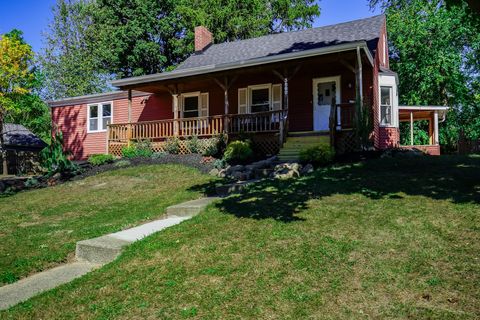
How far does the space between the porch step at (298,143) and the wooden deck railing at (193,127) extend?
1.04 metres

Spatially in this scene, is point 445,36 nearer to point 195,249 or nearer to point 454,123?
point 454,123

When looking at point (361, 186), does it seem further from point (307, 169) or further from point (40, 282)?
point (40, 282)

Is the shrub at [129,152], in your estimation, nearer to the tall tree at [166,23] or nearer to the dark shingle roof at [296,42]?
the dark shingle roof at [296,42]

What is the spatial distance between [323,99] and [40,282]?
13.4 meters

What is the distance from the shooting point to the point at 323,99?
15891mm

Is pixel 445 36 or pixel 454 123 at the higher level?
pixel 445 36

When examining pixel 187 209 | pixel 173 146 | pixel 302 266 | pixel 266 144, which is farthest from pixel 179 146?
pixel 302 266

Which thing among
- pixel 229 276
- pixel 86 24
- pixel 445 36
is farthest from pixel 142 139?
pixel 86 24

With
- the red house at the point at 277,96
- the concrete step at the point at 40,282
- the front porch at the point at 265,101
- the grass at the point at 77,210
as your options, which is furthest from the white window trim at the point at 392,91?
the concrete step at the point at 40,282

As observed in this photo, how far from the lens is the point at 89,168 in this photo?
15258 millimetres

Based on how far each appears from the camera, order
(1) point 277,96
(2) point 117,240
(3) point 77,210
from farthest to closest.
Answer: (1) point 277,96, (3) point 77,210, (2) point 117,240

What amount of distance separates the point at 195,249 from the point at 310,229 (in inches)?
63.0

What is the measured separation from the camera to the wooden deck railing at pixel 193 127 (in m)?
15.1

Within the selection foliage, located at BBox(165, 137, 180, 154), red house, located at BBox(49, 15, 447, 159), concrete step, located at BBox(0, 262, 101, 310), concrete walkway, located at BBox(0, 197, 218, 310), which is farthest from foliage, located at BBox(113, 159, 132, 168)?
concrete step, located at BBox(0, 262, 101, 310)
